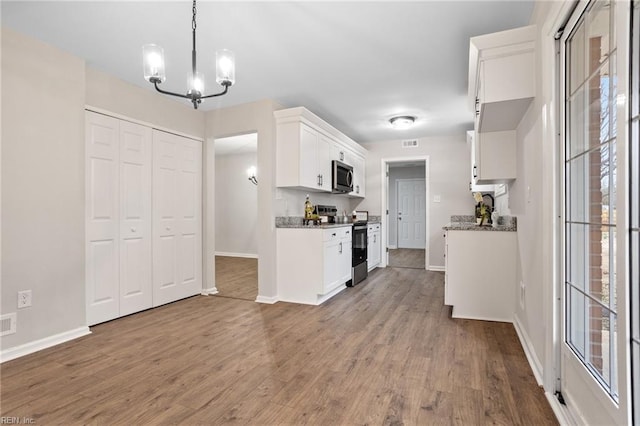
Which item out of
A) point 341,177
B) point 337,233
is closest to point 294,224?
point 337,233

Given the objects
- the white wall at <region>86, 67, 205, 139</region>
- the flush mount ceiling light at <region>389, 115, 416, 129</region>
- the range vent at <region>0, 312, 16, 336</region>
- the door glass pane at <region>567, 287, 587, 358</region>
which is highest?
the flush mount ceiling light at <region>389, 115, 416, 129</region>

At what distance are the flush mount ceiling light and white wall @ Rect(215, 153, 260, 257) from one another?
366 cm

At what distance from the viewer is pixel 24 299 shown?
244 centimetres

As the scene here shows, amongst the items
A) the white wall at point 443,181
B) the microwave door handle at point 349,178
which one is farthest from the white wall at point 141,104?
the white wall at point 443,181

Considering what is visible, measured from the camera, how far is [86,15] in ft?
7.43

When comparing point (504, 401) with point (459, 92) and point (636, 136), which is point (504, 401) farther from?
point (459, 92)

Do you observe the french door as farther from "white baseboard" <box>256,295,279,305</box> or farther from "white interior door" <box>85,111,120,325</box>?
"white interior door" <box>85,111,120,325</box>

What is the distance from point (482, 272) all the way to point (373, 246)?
2776 millimetres

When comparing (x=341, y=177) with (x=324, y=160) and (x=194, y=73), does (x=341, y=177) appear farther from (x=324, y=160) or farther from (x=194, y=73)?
(x=194, y=73)

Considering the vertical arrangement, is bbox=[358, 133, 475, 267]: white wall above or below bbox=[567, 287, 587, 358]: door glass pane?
above

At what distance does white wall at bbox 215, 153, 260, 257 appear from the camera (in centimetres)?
758

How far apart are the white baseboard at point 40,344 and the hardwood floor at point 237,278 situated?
1630 millimetres

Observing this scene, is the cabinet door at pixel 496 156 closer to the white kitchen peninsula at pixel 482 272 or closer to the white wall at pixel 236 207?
the white kitchen peninsula at pixel 482 272

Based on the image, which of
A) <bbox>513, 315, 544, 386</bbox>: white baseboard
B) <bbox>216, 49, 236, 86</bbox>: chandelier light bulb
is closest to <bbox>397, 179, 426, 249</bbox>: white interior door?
<bbox>513, 315, 544, 386</bbox>: white baseboard
